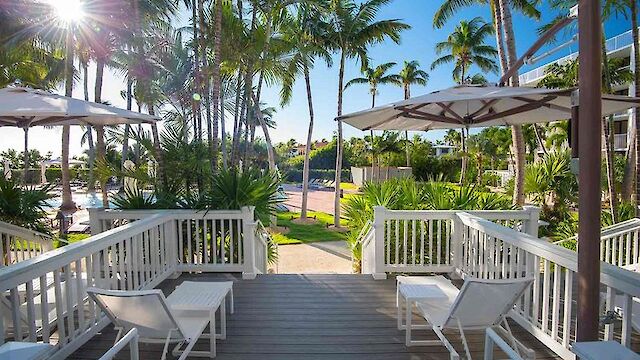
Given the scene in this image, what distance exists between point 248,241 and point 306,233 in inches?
404

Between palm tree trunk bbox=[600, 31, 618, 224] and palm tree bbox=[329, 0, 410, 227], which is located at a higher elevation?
palm tree bbox=[329, 0, 410, 227]

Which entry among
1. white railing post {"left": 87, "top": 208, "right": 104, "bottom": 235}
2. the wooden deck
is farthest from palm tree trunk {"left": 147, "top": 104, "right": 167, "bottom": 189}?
the wooden deck

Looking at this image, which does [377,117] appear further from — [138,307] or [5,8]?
[5,8]

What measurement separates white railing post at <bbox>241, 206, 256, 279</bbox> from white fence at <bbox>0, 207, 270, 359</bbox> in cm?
1

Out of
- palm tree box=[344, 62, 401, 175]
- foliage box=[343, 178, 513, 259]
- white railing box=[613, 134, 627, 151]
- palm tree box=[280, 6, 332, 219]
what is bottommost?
foliage box=[343, 178, 513, 259]

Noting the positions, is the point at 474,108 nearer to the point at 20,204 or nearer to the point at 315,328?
the point at 315,328

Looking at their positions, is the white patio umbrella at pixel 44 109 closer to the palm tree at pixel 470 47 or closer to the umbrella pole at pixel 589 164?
the umbrella pole at pixel 589 164

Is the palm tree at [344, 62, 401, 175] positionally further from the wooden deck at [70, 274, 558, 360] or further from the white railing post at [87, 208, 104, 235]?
the wooden deck at [70, 274, 558, 360]

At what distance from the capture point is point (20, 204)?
5.45 m

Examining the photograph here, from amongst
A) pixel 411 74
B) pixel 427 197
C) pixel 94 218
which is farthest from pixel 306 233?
pixel 411 74

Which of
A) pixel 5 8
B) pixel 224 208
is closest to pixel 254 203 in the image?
pixel 224 208

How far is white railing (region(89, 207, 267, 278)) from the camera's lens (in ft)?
16.1

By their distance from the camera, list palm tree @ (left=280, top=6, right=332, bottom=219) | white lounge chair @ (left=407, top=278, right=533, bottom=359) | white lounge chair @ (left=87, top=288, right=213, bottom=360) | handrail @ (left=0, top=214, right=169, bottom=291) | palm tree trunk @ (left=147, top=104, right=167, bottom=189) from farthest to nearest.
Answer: palm tree @ (left=280, top=6, right=332, bottom=219), palm tree trunk @ (left=147, top=104, right=167, bottom=189), white lounge chair @ (left=407, top=278, right=533, bottom=359), white lounge chair @ (left=87, top=288, right=213, bottom=360), handrail @ (left=0, top=214, right=169, bottom=291)

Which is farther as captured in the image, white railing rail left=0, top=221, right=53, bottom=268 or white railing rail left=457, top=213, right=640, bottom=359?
white railing rail left=0, top=221, right=53, bottom=268
